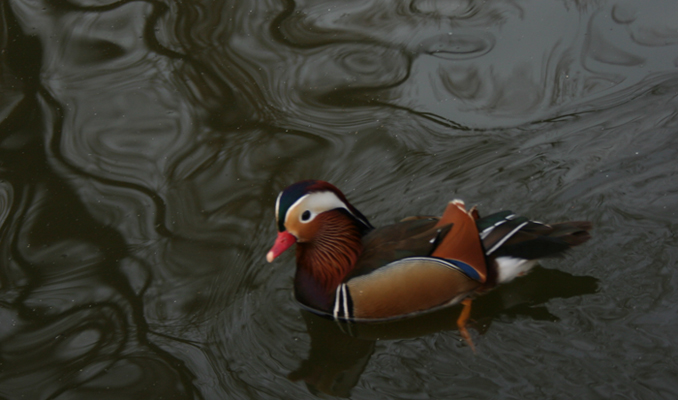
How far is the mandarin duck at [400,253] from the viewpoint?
3.93 m

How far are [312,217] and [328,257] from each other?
0.25 meters

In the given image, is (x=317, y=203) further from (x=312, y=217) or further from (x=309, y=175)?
(x=309, y=175)

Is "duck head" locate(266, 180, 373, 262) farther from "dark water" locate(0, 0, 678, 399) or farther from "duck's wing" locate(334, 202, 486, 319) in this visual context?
"dark water" locate(0, 0, 678, 399)

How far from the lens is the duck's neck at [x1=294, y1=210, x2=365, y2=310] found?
4109mm

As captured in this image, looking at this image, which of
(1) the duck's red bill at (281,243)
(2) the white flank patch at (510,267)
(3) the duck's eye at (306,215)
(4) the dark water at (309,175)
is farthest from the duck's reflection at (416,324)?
(3) the duck's eye at (306,215)

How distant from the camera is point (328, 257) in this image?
4129mm

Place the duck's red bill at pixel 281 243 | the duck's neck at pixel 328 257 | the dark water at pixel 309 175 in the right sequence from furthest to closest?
the duck's neck at pixel 328 257 < the duck's red bill at pixel 281 243 < the dark water at pixel 309 175

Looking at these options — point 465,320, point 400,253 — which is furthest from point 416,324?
point 400,253

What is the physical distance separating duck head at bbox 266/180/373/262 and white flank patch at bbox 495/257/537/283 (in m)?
0.81

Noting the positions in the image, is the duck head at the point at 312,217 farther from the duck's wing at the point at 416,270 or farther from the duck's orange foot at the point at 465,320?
the duck's orange foot at the point at 465,320

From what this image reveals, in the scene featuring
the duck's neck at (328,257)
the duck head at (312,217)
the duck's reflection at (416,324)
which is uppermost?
the duck head at (312,217)

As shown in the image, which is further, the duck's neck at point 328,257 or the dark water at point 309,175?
the duck's neck at point 328,257

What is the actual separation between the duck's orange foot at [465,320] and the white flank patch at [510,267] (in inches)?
8.9

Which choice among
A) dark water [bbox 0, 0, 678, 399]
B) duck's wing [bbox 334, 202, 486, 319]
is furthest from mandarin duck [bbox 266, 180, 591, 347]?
dark water [bbox 0, 0, 678, 399]
